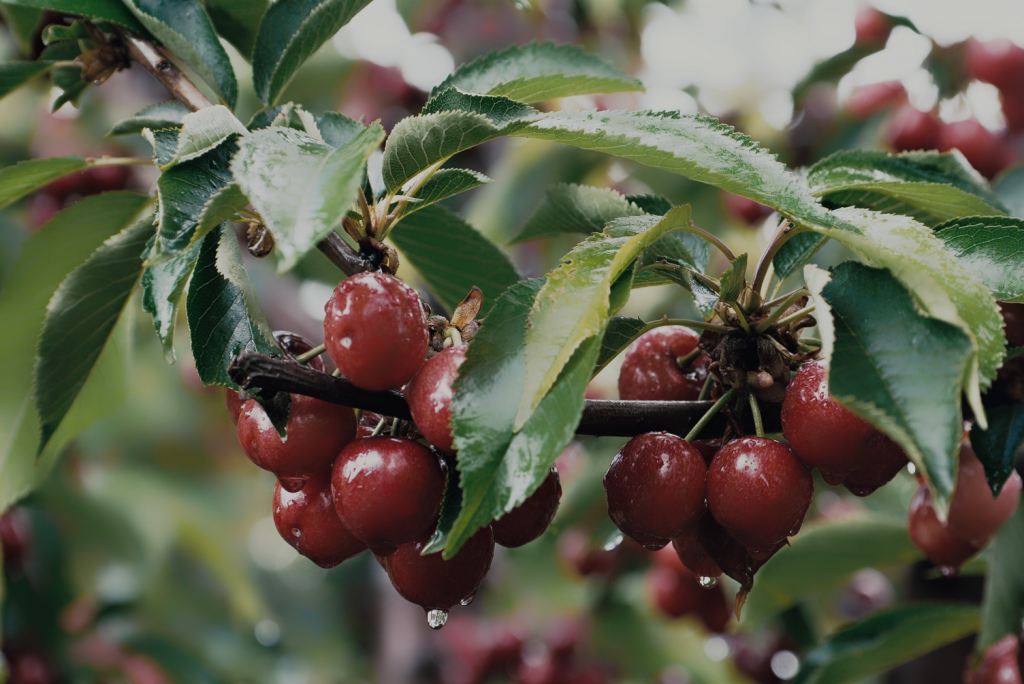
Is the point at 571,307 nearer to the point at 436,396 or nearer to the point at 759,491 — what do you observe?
the point at 436,396

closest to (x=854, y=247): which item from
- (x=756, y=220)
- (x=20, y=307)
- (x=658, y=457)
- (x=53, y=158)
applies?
(x=658, y=457)

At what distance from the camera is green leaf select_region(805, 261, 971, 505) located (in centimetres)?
48

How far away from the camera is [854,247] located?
56 centimetres

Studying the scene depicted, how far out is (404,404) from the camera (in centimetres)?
64

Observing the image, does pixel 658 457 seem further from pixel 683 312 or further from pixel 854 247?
pixel 683 312

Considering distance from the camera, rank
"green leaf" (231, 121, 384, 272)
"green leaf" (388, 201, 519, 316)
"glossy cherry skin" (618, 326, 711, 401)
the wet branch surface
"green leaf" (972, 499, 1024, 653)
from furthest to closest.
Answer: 1. "green leaf" (972, 499, 1024, 653)
2. "green leaf" (388, 201, 519, 316)
3. "glossy cherry skin" (618, 326, 711, 401)
4. the wet branch surface
5. "green leaf" (231, 121, 384, 272)

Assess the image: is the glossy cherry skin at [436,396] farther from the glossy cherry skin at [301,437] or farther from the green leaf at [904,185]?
the green leaf at [904,185]

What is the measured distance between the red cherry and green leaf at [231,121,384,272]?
75 centimetres

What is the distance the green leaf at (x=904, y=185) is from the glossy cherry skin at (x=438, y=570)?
0.43 meters

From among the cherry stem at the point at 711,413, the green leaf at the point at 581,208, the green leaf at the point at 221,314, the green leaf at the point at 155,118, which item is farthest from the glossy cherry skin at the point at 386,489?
the green leaf at the point at 155,118

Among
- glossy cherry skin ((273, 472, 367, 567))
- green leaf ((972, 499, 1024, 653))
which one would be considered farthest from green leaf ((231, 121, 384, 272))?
green leaf ((972, 499, 1024, 653))

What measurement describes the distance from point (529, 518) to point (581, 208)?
0.36m

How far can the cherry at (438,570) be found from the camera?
66 cm

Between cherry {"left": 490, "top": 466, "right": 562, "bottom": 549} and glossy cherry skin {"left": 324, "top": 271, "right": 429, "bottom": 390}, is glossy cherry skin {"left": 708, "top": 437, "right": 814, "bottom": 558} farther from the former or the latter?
glossy cherry skin {"left": 324, "top": 271, "right": 429, "bottom": 390}
